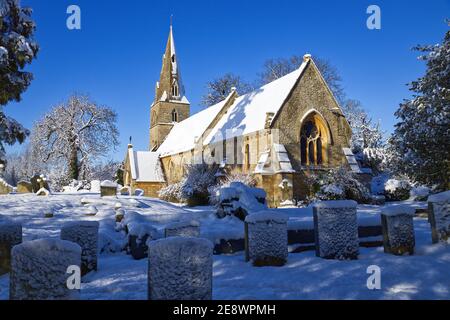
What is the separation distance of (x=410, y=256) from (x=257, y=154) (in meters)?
17.3

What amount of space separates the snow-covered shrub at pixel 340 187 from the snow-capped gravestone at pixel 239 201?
31.8 ft

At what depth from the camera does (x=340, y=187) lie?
1983cm

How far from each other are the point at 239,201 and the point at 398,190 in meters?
18.4

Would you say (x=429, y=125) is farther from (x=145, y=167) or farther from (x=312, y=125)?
(x=145, y=167)

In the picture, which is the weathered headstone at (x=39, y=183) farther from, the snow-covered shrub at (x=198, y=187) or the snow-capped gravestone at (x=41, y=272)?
the snow-capped gravestone at (x=41, y=272)

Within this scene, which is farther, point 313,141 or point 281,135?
point 313,141

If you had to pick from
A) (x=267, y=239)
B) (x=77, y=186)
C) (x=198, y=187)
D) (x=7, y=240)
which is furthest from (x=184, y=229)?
(x=77, y=186)

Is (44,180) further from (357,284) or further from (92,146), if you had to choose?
(357,284)

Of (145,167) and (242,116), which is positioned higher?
(242,116)

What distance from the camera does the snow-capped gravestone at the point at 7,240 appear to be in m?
6.46

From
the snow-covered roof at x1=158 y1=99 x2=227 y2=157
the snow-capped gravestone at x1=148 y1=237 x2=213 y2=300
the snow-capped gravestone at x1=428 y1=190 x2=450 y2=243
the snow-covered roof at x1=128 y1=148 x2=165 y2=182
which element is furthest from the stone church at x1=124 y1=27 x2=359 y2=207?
the snow-capped gravestone at x1=148 y1=237 x2=213 y2=300

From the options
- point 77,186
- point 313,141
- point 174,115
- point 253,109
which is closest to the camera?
point 313,141

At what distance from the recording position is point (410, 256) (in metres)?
6.52
